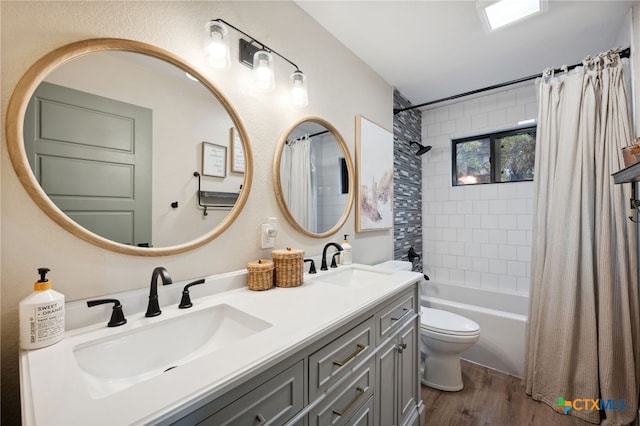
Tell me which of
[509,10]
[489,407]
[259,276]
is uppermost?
[509,10]

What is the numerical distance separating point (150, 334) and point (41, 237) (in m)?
0.42

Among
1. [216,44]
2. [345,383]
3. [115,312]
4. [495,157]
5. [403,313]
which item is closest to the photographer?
[115,312]

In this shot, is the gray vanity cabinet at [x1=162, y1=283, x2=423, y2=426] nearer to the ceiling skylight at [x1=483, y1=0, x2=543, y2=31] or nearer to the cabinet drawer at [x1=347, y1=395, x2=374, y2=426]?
the cabinet drawer at [x1=347, y1=395, x2=374, y2=426]

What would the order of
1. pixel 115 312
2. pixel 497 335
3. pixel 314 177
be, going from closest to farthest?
1. pixel 115 312
2. pixel 314 177
3. pixel 497 335

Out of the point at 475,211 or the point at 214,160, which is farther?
the point at 475,211

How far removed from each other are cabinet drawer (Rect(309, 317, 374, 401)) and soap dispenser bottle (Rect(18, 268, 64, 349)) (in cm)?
68

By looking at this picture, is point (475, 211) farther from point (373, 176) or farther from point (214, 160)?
point (214, 160)

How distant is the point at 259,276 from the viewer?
3.87 feet

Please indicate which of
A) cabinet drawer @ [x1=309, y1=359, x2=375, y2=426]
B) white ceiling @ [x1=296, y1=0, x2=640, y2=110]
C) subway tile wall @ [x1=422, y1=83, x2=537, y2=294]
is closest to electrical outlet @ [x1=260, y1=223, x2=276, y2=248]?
cabinet drawer @ [x1=309, y1=359, x2=375, y2=426]

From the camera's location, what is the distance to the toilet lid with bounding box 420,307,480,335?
178 cm

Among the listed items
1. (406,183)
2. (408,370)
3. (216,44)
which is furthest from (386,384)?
(406,183)

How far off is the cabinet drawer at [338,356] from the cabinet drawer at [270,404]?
0.06 meters

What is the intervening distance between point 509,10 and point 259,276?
7.01 ft

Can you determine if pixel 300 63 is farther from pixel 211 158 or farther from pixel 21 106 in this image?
pixel 21 106
